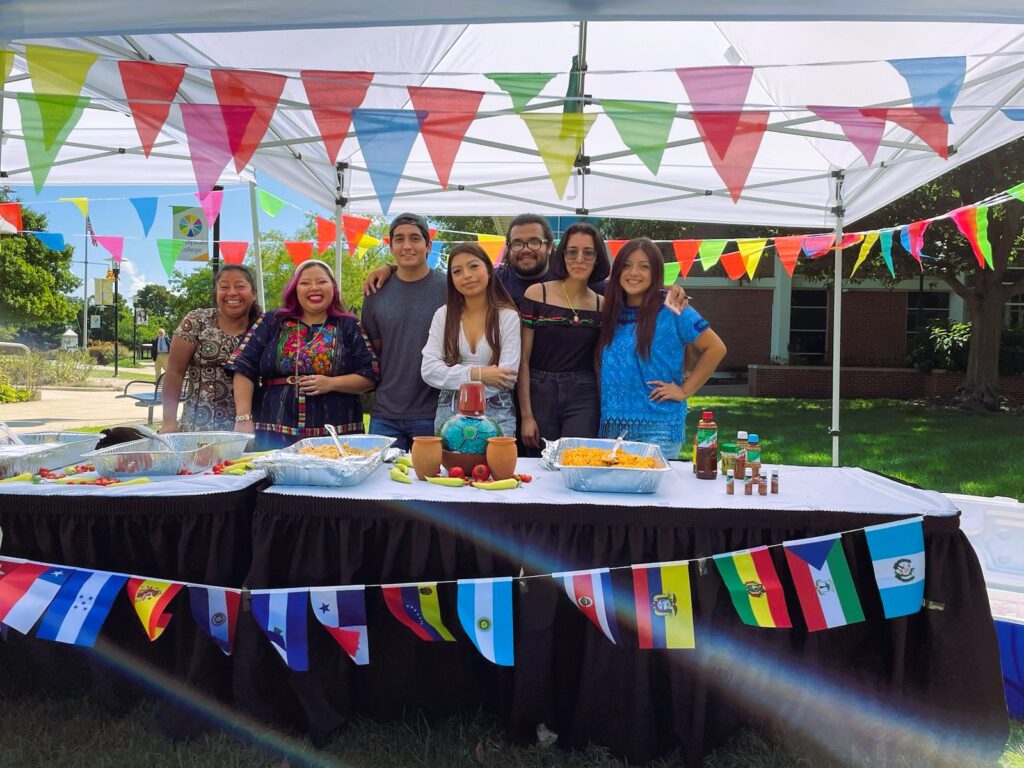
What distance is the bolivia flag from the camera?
1.80m

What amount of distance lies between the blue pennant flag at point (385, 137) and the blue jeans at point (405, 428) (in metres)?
1.07

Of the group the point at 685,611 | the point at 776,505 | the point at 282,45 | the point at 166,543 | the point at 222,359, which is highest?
the point at 282,45

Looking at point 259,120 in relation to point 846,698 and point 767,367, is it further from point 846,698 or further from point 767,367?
point 767,367

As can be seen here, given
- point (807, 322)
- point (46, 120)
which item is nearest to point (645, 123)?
point (46, 120)

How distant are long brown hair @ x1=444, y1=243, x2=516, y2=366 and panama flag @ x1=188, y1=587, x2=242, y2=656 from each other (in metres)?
1.21

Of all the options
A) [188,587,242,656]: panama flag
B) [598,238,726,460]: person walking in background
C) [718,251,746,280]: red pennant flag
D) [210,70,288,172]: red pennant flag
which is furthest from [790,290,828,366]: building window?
[188,587,242,656]: panama flag

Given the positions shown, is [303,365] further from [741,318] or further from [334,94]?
[741,318]

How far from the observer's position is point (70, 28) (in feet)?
6.15

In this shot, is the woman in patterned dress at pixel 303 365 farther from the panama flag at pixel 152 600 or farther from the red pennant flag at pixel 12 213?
the red pennant flag at pixel 12 213

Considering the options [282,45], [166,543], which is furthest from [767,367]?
[166,543]

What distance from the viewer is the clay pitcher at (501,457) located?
2029 millimetres

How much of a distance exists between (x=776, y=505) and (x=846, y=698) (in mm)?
587

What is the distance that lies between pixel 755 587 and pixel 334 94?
2449 millimetres

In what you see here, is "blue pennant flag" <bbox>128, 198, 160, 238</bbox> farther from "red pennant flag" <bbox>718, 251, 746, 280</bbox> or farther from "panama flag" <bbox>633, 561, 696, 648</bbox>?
"panama flag" <bbox>633, 561, 696, 648</bbox>
